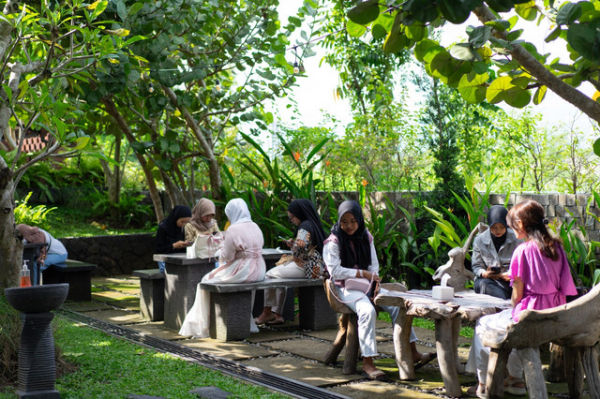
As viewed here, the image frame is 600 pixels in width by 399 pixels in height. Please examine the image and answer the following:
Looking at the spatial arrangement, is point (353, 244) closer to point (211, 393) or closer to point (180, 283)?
point (211, 393)

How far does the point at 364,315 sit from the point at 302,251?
6.00 ft

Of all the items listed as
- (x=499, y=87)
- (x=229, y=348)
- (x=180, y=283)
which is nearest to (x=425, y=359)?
(x=229, y=348)

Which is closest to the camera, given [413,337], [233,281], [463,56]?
[463,56]

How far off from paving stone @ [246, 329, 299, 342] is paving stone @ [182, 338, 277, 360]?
22 centimetres

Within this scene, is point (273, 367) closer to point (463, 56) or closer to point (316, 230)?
point (316, 230)

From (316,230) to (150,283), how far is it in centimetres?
211

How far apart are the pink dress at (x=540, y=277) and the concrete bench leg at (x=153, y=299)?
14.4 feet

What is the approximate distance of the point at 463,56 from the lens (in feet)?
7.46

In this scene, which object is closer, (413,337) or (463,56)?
(463,56)

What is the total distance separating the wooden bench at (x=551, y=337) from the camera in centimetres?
434

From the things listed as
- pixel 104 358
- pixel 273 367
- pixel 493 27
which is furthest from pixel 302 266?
pixel 493 27

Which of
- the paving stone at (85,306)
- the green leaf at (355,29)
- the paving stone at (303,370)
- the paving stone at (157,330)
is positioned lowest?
the paving stone at (303,370)

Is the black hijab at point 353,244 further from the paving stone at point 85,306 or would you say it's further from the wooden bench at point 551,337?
the paving stone at point 85,306

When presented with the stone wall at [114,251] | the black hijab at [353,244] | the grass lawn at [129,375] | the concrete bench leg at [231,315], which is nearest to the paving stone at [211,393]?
the grass lawn at [129,375]
